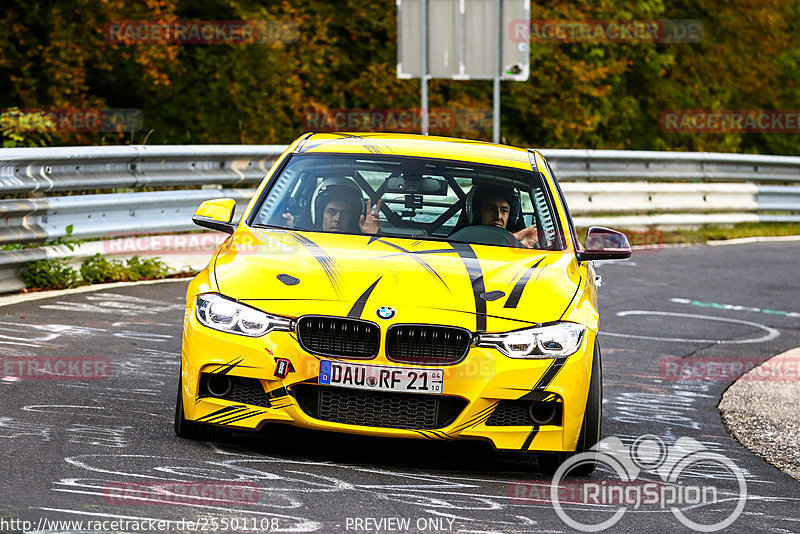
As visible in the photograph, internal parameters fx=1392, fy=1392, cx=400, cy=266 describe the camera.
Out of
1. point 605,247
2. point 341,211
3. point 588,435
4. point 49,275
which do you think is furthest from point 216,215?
point 49,275

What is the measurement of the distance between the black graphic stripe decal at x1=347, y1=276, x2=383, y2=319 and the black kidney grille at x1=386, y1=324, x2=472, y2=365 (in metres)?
0.15

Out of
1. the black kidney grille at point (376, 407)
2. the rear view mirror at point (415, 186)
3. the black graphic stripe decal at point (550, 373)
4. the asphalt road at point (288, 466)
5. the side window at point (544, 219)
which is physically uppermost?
the rear view mirror at point (415, 186)

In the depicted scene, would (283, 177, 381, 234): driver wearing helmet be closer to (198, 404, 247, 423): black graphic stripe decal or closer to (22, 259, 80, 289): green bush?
(198, 404, 247, 423): black graphic stripe decal

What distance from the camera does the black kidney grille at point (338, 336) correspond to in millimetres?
5859

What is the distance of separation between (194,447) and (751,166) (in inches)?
705

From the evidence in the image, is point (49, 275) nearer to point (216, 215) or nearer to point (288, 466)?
point (216, 215)

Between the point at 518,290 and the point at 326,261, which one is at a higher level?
the point at 326,261

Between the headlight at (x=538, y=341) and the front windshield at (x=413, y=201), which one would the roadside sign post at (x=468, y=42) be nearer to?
the front windshield at (x=413, y=201)

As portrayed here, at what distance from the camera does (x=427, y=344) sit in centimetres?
589

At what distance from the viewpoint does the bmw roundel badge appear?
5.89 meters

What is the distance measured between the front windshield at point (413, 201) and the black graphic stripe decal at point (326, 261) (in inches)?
15.1

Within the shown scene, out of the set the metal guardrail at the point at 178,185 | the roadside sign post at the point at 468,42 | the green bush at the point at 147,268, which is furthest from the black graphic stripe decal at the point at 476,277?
the roadside sign post at the point at 468,42

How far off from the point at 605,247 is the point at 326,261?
1.85 m

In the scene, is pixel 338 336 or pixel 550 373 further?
pixel 550 373
